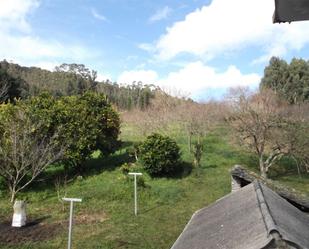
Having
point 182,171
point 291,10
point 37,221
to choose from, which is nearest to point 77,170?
point 182,171

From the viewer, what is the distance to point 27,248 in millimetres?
11969

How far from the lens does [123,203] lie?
16.4 m

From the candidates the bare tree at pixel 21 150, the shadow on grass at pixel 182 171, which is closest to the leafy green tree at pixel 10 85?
the bare tree at pixel 21 150

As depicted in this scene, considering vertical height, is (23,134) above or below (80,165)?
above

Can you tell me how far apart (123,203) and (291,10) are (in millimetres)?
14847

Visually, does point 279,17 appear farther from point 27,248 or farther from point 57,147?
point 57,147

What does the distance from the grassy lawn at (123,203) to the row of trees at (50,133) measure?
3.40 feet

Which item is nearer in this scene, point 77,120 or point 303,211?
point 303,211

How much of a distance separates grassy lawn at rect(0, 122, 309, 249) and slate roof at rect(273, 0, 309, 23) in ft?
35.0

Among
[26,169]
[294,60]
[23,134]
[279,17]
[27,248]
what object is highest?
[294,60]

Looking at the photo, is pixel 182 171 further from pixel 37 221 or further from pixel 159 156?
pixel 37 221

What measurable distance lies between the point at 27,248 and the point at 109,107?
419 inches

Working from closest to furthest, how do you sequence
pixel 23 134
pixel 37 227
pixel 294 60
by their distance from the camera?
pixel 37 227 → pixel 23 134 → pixel 294 60

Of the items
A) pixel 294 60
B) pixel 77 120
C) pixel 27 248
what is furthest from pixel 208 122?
pixel 294 60
